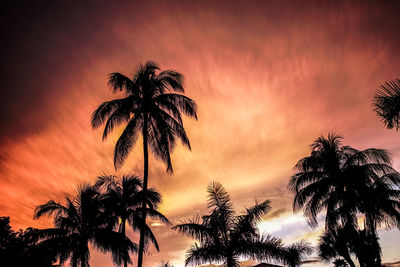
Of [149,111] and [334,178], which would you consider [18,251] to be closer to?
[149,111]

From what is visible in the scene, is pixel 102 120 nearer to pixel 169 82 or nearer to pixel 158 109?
pixel 158 109

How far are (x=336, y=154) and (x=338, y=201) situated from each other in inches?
133

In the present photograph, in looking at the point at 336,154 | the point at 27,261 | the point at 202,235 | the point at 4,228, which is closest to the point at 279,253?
the point at 202,235

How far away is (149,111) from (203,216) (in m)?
7.37

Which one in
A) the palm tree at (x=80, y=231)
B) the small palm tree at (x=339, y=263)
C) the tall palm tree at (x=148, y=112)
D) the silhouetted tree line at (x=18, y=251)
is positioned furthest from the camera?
the small palm tree at (x=339, y=263)

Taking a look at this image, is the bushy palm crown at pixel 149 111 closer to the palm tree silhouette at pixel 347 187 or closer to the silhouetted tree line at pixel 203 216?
the silhouetted tree line at pixel 203 216

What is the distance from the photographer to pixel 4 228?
1313cm

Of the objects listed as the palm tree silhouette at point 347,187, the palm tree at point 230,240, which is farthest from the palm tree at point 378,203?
the palm tree at point 230,240

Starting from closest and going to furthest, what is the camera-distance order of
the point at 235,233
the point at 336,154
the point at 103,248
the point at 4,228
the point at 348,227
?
1. the point at 4,228
2. the point at 235,233
3. the point at 348,227
4. the point at 336,154
5. the point at 103,248

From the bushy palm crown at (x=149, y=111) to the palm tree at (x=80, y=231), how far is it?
8443mm

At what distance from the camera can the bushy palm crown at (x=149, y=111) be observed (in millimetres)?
14516

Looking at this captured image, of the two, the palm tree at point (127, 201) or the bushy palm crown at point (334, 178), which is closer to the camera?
the bushy palm crown at point (334, 178)

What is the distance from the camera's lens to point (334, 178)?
55.9ft

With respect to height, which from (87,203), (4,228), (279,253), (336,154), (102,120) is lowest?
(279,253)
